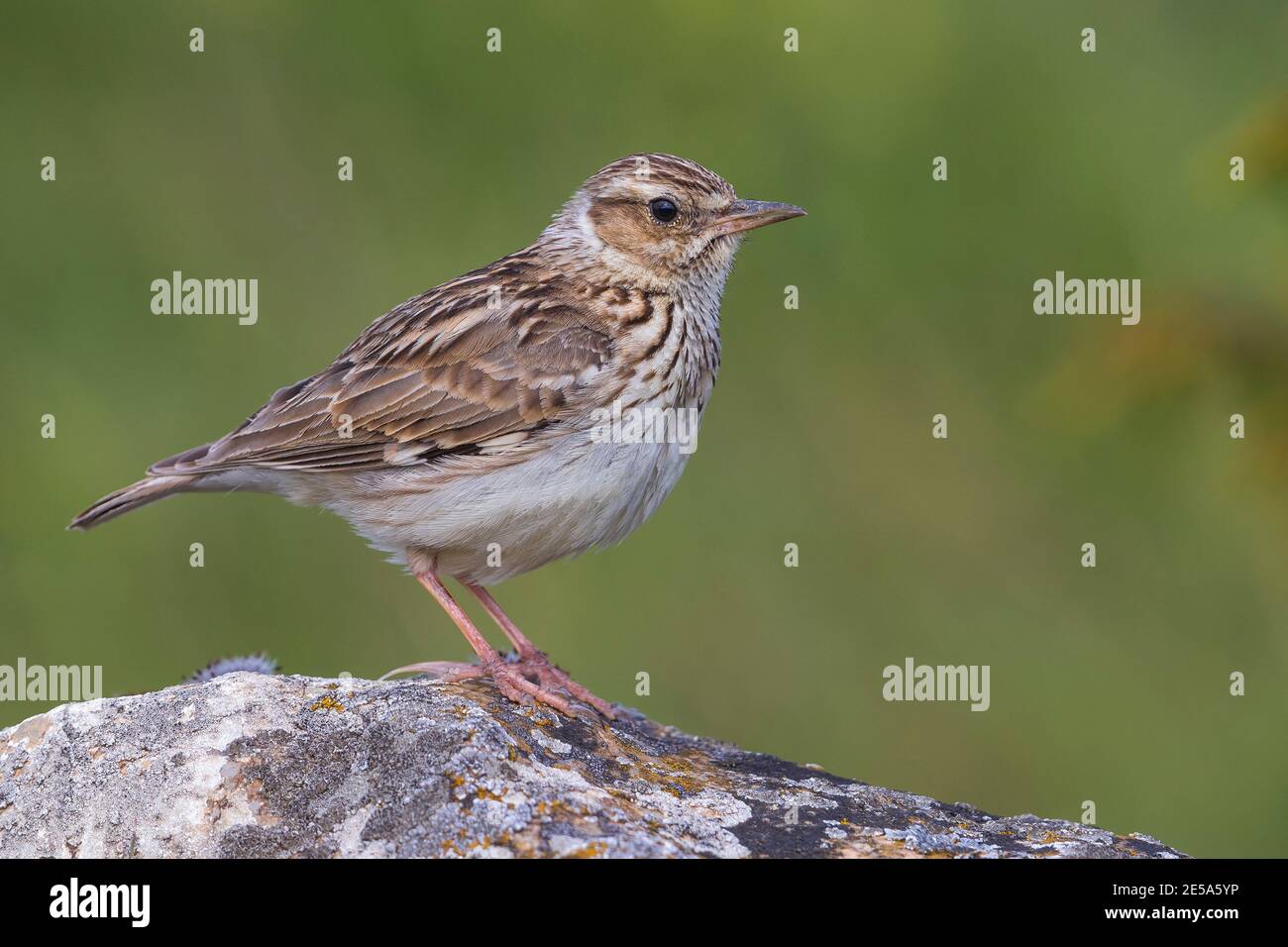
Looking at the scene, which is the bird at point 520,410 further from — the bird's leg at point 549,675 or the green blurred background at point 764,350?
the green blurred background at point 764,350

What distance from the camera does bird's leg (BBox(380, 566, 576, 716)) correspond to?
677cm

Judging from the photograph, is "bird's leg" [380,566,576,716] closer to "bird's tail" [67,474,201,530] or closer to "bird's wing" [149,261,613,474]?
"bird's wing" [149,261,613,474]

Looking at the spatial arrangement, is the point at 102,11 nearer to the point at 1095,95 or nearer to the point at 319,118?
the point at 319,118

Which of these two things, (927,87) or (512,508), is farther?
(927,87)

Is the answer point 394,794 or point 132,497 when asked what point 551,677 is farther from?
point 132,497

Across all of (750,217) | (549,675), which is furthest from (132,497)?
(750,217)

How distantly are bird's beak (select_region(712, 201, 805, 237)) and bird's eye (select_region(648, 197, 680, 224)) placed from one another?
0.21 meters

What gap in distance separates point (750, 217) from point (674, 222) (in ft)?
1.25

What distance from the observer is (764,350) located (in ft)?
38.8

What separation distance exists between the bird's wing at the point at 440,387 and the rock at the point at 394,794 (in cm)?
158

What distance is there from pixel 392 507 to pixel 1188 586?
630 cm
